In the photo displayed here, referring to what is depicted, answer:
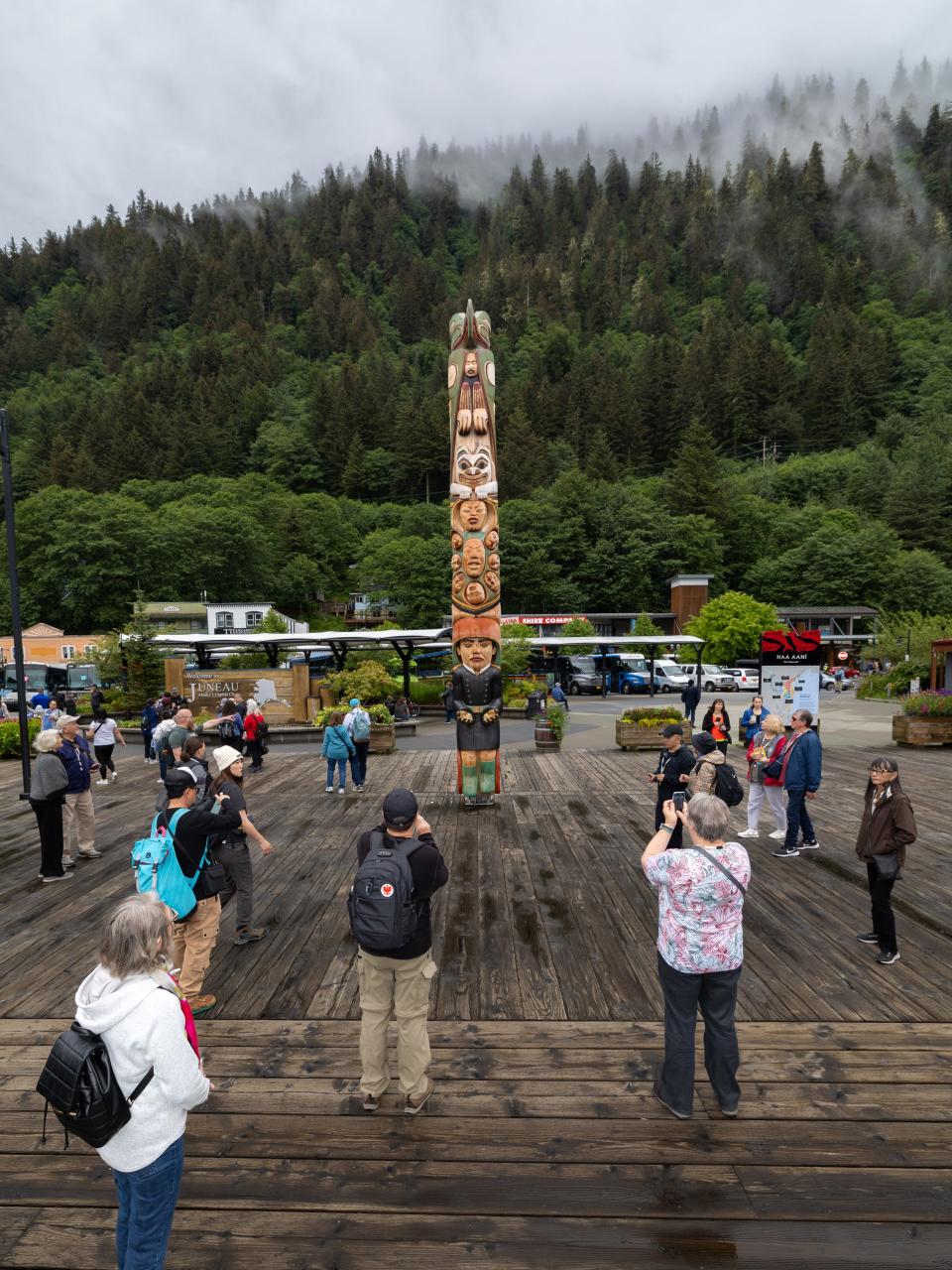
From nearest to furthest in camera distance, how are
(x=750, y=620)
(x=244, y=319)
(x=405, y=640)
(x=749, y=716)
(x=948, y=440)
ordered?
(x=749, y=716) → (x=405, y=640) → (x=750, y=620) → (x=948, y=440) → (x=244, y=319)

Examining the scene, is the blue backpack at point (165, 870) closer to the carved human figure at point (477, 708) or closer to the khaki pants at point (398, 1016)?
the khaki pants at point (398, 1016)

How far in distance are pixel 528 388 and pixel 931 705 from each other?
256 ft

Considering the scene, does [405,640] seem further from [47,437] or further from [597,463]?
[47,437]

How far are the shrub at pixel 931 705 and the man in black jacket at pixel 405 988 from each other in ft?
53.8

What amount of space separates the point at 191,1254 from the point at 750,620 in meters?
42.3

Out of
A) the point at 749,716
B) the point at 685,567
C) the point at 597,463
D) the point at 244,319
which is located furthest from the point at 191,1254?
the point at 244,319

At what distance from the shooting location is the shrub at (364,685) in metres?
20.8

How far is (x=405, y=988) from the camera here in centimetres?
349

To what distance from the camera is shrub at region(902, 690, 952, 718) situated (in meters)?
15.7

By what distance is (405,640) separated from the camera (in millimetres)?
21969

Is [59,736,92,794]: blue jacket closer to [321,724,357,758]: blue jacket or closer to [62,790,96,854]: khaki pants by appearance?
[62,790,96,854]: khaki pants

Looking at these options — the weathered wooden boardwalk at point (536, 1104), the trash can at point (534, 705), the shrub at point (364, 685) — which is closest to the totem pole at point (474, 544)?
the weathered wooden boardwalk at point (536, 1104)

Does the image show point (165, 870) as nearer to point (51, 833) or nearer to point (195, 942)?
point (195, 942)

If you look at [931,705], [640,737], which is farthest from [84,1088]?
[931,705]
